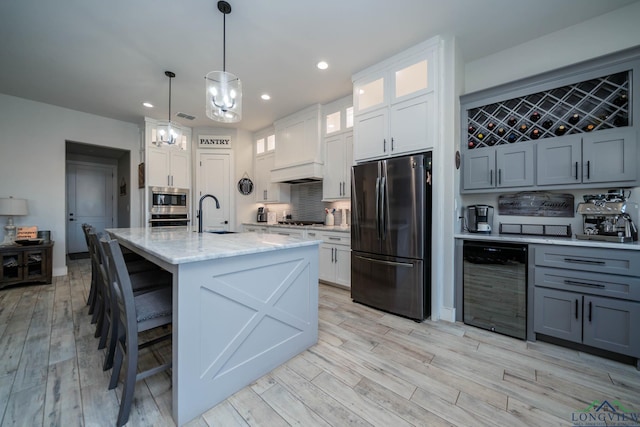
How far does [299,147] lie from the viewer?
4371mm

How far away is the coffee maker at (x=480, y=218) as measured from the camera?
2650mm

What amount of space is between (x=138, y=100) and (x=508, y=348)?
5661mm

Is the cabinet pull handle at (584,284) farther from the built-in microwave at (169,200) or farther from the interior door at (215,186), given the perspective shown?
the built-in microwave at (169,200)

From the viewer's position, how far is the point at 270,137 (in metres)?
5.20

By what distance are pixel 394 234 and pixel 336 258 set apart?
1.15m

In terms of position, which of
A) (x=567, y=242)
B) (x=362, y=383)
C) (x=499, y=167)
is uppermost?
(x=499, y=167)

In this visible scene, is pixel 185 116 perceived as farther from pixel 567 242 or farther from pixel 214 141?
pixel 567 242

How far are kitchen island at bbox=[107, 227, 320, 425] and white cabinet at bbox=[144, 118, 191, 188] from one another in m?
3.32

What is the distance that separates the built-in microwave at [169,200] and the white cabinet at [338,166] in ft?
10.1

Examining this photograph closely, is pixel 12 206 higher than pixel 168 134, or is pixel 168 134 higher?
pixel 168 134

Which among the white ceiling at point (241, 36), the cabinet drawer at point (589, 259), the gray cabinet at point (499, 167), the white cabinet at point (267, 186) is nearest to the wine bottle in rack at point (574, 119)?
the gray cabinet at point (499, 167)

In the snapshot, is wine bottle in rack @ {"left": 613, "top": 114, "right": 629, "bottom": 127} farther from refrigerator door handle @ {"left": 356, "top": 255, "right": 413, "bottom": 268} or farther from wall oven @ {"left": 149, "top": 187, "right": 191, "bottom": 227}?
wall oven @ {"left": 149, "top": 187, "right": 191, "bottom": 227}

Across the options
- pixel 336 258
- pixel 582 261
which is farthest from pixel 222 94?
pixel 582 261

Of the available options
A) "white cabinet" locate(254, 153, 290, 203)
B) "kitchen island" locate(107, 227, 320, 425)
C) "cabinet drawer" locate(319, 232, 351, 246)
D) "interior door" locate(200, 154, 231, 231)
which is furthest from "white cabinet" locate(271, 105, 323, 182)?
"kitchen island" locate(107, 227, 320, 425)
